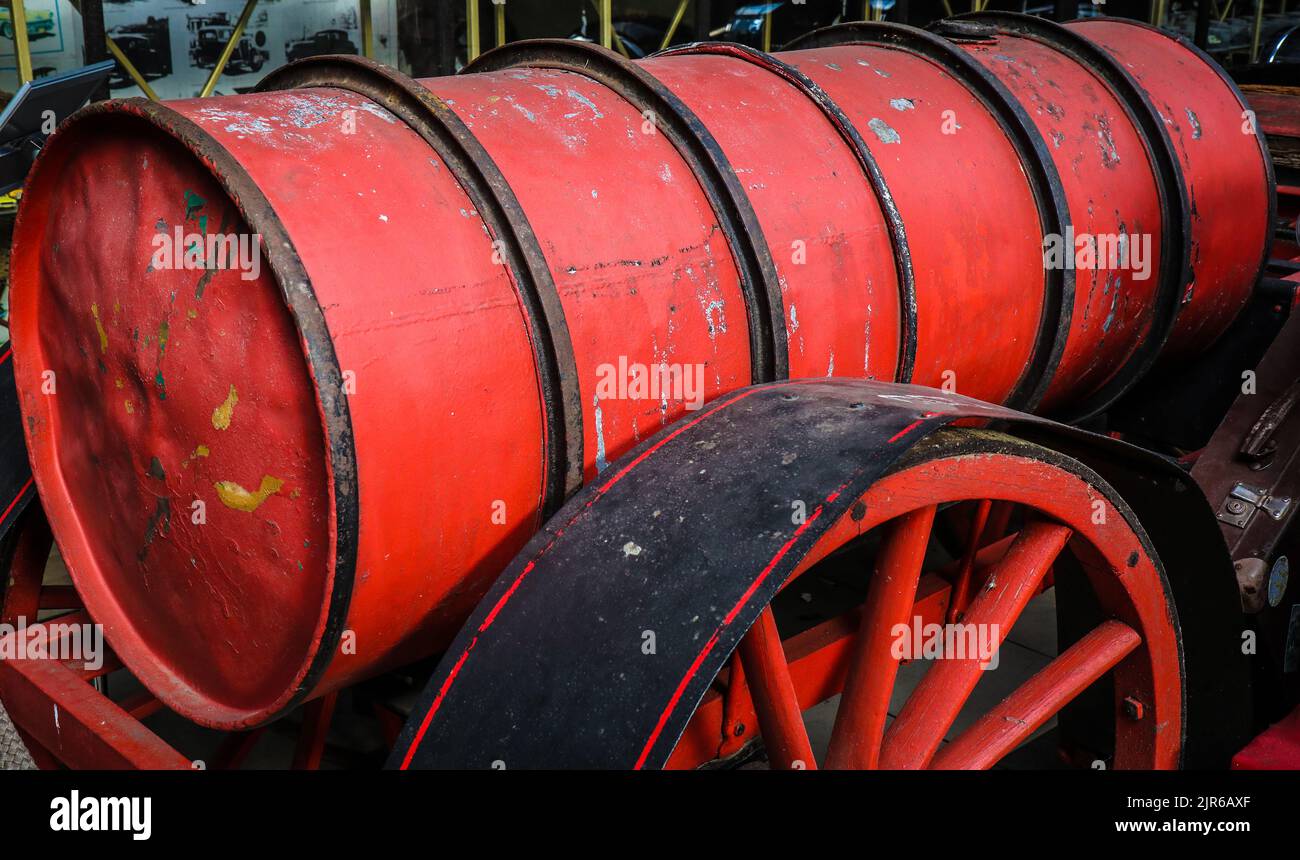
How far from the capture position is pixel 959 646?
87.7 inches

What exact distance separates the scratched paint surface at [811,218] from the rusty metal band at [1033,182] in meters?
0.53

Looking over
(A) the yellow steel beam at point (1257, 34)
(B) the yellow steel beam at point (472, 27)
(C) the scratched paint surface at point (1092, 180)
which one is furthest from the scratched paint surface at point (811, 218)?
(A) the yellow steel beam at point (1257, 34)

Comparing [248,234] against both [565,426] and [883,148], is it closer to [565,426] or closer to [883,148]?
[565,426]

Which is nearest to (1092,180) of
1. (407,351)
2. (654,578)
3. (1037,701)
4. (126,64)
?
(1037,701)

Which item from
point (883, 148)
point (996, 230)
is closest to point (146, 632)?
point (883, 148)

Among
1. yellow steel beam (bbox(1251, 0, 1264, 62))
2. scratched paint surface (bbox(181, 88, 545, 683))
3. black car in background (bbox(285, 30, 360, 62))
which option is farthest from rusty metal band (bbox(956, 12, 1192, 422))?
yellow steel beam (bbox(1251, 0, 1264, 62))

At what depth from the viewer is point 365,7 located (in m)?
5.77

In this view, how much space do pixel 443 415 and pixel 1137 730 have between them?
1.59 meters

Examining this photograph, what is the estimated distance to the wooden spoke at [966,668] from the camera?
2141 millimetres

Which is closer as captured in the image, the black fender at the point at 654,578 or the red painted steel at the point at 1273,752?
the black fender at the point at 654,578

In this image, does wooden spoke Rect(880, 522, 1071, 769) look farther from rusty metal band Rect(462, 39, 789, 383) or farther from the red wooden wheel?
rusty metal band Rect(462, 39, 789, 383)

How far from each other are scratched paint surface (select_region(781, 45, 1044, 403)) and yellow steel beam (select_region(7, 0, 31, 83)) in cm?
335

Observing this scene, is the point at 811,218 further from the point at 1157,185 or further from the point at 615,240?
the point at 1157,185

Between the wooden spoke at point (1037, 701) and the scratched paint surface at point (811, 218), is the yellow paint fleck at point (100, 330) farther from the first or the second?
the wooden spoke at point (1037, 701)
